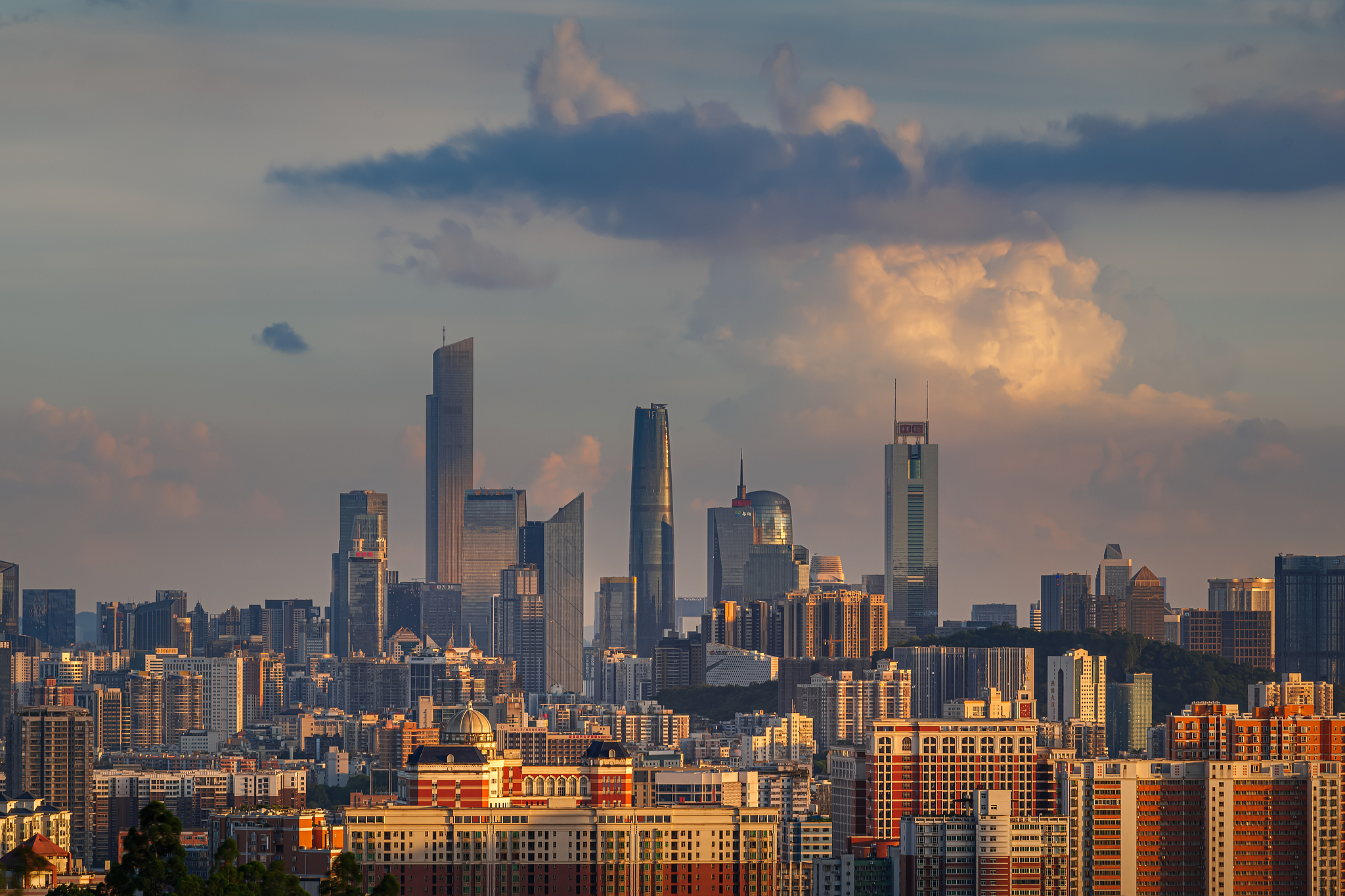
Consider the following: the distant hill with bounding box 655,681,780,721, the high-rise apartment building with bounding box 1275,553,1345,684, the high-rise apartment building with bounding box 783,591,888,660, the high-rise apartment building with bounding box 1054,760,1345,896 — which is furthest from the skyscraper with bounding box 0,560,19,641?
the high-rise apartment building with bounding box 1054,760,1345,896

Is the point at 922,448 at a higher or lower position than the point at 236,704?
higher

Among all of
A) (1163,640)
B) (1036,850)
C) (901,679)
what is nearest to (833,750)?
(1036,850)

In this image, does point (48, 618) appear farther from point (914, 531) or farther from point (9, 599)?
point (914, 531)

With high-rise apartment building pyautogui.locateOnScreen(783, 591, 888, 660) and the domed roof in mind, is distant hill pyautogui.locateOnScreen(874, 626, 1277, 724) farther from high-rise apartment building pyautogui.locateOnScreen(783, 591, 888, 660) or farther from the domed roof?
the domed roof

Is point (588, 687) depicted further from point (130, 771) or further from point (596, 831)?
point (596, 831)

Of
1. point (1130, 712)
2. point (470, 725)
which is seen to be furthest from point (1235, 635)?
point (470, 725)

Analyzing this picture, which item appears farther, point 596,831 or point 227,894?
point 596,831

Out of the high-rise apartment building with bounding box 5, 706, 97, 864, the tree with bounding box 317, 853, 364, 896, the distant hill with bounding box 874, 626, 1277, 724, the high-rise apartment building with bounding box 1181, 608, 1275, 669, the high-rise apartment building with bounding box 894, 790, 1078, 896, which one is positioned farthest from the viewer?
the high-rise apartment building with bounding box 1181, 608, 1275, 669
